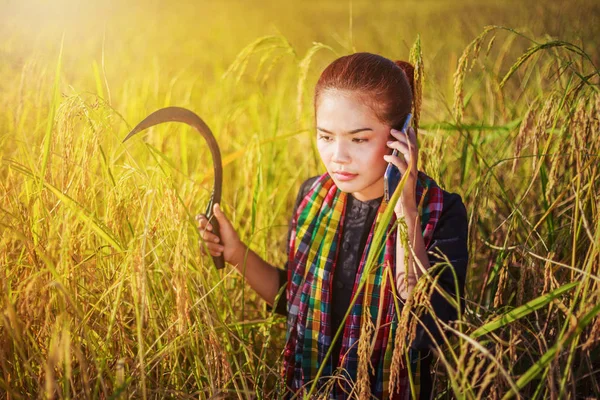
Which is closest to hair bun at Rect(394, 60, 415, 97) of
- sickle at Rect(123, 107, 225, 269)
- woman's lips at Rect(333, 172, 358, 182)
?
woman's lips at Rect(333, 172, 358, 182)

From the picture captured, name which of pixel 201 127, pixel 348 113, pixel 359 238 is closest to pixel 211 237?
pixel 201 127

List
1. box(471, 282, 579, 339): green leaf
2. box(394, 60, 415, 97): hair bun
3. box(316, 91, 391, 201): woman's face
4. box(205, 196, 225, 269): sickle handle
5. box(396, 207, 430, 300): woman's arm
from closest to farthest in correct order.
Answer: box(471, 282, 579, 339): green leaf < box(396, 207, 430, 300): woman's arm < box(316, 91, 391, 201): woman's face < box(394, 60, 415, 97): hair bun < box(205, 196, 225, 269): sickle handle

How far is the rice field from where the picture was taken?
4.53ft

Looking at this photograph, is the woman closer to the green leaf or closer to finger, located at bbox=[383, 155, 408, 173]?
finger, located at bbox=[383, 155, 408, 173]

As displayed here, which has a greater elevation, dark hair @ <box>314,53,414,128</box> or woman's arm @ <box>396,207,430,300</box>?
dark hair @ <box>314,53,414,128</box>

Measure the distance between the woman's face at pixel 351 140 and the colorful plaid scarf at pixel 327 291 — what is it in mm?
116

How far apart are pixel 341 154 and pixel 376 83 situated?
20cm

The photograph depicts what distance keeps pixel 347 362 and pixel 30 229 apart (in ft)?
2.85

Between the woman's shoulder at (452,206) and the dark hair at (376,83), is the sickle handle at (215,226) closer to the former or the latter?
the dark hair at (376,83)

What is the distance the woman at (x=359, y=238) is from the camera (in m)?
1.53

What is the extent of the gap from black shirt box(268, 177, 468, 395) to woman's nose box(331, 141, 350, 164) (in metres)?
0.22

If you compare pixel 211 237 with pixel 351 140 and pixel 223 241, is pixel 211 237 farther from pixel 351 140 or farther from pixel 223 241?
pixel 351 140

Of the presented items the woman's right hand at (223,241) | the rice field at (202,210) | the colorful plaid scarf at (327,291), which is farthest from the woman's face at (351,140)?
Result: the woman's right hand at (223,241)

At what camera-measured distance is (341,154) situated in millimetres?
1587
